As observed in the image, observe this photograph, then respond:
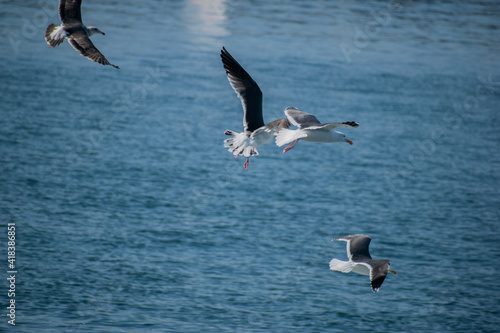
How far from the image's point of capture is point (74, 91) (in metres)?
48.8

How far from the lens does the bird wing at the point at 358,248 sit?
1526 centimetres

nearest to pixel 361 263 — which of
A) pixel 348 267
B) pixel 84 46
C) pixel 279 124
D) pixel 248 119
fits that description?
pixel 348 267

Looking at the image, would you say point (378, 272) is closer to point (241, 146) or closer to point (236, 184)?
point (241, 146)

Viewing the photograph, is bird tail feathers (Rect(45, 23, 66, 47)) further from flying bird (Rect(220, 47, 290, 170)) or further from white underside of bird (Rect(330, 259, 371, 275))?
white underside of bird (Rect(330, 259, 371, 275))

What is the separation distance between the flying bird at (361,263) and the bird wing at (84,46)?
6746mm

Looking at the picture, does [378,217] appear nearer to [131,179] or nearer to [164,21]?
[131,179]

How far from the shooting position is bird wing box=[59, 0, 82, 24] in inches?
639

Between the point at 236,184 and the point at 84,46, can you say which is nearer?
the point at 84,46

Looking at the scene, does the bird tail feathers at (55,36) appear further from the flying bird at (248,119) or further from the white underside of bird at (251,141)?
the white underside of bird at (251,141)

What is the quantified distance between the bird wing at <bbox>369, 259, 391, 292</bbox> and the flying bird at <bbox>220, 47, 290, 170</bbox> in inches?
146

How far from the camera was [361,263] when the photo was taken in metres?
14.5

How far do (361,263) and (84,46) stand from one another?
7.83m

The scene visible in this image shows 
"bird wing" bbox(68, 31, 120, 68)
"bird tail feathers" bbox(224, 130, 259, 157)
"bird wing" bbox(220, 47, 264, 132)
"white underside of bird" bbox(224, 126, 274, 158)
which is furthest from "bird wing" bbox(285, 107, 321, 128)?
"bird wing" bbox(68, 31, 120, 68)

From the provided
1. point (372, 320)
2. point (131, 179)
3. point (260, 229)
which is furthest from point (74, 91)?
point (372, 320)
